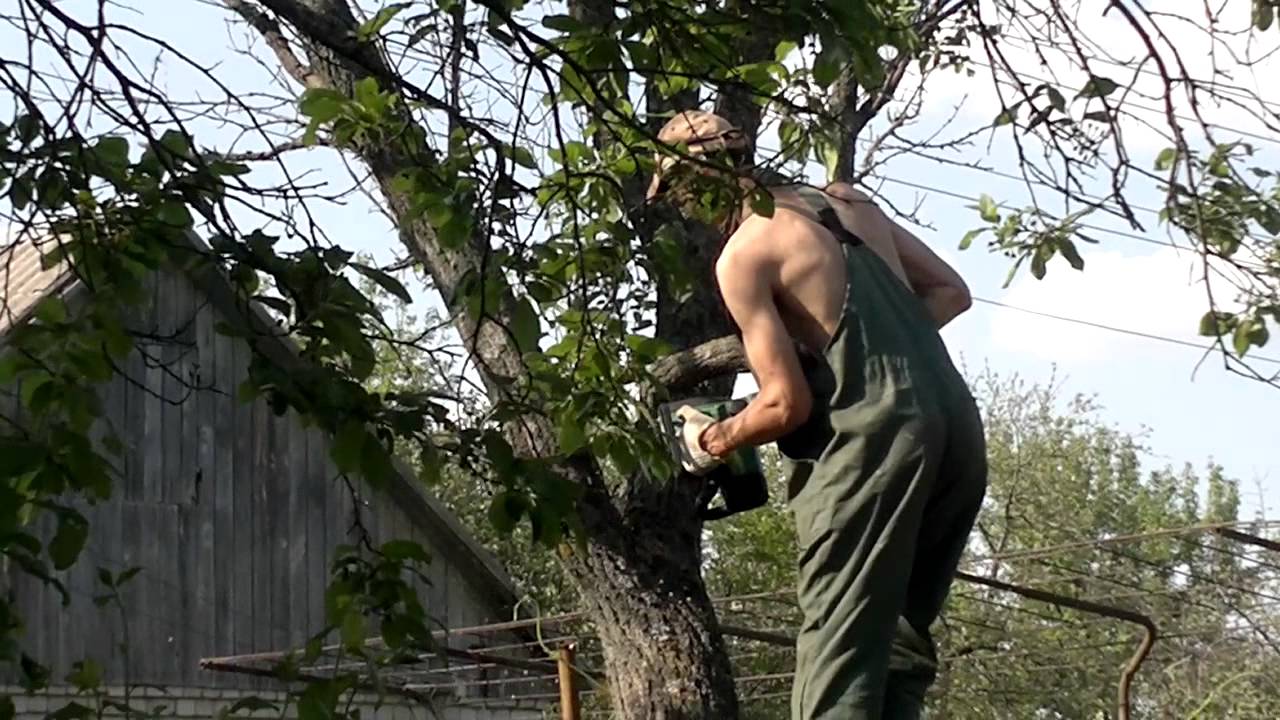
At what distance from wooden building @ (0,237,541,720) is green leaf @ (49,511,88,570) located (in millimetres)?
A: 8104

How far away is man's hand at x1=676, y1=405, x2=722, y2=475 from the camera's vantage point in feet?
13.1

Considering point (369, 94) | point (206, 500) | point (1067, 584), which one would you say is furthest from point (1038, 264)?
point (1067, 584)

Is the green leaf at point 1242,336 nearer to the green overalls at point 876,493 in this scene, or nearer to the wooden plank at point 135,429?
the green overalls at point 876,493

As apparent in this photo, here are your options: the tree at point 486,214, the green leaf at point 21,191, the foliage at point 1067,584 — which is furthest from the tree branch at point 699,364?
the foliage at point 1067,584

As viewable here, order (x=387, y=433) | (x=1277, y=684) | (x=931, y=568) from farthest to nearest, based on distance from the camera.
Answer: (x=1277, y=684) → (x=931, y=568) → (x=387, y=433)

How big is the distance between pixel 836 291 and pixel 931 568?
0.51 m

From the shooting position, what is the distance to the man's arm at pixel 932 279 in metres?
3.96

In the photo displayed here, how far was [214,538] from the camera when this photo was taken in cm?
1231

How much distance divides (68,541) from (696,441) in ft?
3.92

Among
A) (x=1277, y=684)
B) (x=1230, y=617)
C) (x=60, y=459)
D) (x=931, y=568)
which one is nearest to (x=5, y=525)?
(x=60, y=459)

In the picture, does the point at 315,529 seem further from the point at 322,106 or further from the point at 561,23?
the point at 561,23

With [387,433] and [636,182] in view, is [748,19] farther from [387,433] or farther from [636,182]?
[636,182]

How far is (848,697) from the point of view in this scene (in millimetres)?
3488

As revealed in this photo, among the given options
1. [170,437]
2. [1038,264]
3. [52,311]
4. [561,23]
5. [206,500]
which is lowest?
[52,311]
